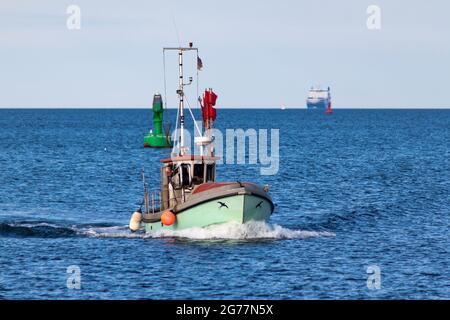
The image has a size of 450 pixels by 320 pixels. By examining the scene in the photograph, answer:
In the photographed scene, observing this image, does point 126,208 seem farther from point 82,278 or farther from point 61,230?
point 82,278

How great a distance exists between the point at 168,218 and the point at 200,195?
203 cm

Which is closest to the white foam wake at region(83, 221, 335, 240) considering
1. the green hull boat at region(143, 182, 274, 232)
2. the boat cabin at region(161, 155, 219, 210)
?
the green hull boat at region(143, 182, 274, 232)

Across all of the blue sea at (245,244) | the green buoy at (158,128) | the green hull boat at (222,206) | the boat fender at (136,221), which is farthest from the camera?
the green buoy at (158,128)

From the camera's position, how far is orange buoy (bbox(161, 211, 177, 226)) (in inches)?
1802

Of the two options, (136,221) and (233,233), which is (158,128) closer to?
(136,221)

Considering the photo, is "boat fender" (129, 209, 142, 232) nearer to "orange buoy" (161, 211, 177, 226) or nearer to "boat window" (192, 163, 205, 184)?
"orange buoy" (161, 211, 177, 226)

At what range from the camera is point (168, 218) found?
4578 centimetres

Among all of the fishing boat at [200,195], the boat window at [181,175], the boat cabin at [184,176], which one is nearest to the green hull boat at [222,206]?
the fishing boat at [200,195]

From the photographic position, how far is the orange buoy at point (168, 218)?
4578cm
